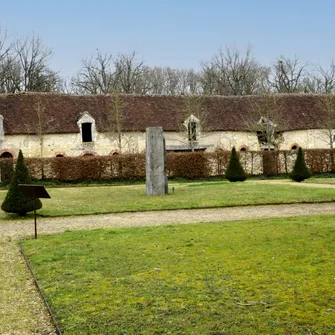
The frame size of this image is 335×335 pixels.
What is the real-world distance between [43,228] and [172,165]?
18.9 metres

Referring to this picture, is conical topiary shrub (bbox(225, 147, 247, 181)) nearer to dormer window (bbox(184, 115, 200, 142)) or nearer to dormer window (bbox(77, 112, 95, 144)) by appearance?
dormer window (bbox(184, 115, 200, 142))

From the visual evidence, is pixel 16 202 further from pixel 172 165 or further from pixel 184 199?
pixel 172 165

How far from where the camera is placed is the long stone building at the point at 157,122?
38.3 m

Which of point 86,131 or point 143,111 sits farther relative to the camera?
point 143,111

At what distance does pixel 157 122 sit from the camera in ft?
134

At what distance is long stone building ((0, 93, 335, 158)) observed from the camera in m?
38.3

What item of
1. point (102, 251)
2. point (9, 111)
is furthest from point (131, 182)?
point (102, 251)

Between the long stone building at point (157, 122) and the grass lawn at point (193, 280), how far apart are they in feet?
91.5

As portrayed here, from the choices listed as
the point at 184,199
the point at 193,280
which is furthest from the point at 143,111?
the point at 193,280

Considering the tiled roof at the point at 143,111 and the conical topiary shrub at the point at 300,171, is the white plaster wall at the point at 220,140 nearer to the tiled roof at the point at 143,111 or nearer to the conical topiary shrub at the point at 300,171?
the tiled roof at the point at 143,111

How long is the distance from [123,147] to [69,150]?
3.88 metres

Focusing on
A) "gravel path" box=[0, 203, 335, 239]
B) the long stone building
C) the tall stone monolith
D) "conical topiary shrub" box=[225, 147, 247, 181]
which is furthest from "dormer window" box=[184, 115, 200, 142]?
"gravel path" box=[0, 203, 335, 239]

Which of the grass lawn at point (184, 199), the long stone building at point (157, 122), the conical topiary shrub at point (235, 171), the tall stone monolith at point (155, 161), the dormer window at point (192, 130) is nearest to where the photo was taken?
the grass lawn at point (184, 199)

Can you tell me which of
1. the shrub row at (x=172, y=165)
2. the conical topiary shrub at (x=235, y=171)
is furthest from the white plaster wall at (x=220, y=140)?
the conical topiary shrub at (x=235, y=171)
